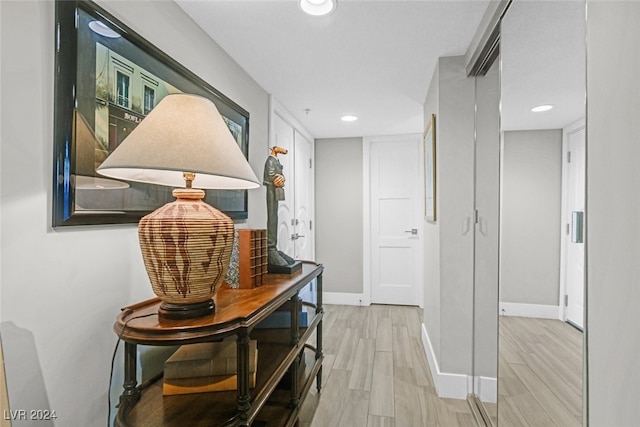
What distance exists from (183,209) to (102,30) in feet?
2.48

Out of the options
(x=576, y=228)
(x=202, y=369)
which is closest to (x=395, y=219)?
(x=576, y=228)

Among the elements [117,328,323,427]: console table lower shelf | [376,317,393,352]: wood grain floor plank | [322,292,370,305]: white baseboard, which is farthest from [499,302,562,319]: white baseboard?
[322,292,370,305]: white baseboard

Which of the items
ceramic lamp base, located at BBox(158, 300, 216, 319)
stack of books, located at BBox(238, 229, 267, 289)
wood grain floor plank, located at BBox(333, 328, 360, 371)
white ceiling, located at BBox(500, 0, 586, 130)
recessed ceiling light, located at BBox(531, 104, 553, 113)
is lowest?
wood grain floor plank, located at BBox(333, 328, 360, 371)

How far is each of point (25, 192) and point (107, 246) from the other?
35cm

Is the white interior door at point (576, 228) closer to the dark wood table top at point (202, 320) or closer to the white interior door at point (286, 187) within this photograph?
the dark wood table top at point (202, 320)

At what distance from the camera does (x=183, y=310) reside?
3.46ft

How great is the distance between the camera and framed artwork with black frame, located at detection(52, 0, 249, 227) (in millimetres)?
1040

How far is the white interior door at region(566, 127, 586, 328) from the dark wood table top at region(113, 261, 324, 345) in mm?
1033

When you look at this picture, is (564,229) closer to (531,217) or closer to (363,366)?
(531,217)

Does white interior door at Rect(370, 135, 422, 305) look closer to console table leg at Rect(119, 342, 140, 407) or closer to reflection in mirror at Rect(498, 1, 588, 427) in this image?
reflection in mirror at Rect(498, 1, 588, 427)

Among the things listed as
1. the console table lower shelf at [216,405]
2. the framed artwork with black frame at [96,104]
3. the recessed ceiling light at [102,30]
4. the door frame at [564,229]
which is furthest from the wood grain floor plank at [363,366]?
the recessed ceiling light at [102,30]

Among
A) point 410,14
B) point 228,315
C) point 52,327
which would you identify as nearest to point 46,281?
point 52,327

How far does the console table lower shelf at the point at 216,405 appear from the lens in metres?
1.05

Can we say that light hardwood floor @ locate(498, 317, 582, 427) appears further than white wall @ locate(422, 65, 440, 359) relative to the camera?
No
